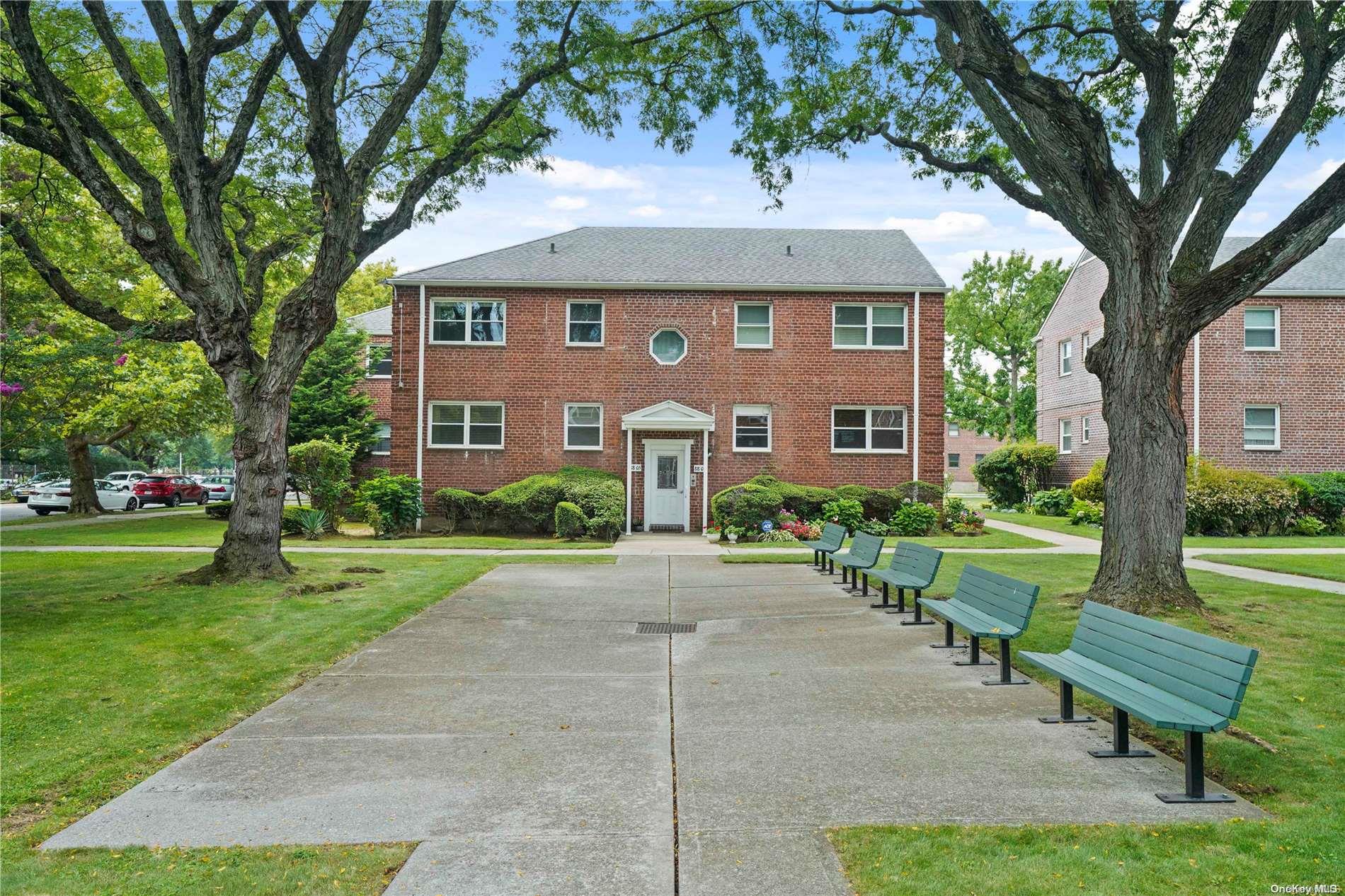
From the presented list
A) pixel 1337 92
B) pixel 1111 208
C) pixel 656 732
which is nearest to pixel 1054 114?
pixel 1111 208

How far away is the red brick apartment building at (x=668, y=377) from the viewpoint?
23.3 m

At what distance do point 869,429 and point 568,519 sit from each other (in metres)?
8.97

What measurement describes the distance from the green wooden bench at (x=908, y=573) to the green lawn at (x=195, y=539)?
929cm

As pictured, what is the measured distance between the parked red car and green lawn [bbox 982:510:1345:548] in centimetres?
3714

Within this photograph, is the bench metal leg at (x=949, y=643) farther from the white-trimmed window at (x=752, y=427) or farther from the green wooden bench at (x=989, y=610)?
the white-trimmed window at (x=752, y=427)

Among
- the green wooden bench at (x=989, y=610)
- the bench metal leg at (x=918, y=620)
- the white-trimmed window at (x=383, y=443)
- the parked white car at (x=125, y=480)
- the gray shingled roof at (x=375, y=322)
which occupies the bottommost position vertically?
the bench metal leg at (x=918, y=620)

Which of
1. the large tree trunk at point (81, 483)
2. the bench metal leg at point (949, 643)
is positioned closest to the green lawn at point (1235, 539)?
the bench metal leg at point (949, 643)

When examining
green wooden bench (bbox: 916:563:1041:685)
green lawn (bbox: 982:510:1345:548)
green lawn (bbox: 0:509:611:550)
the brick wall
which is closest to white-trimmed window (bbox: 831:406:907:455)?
the brick wall

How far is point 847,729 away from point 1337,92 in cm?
1191

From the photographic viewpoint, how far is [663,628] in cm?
980

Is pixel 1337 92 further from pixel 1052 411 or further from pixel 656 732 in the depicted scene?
pixel 1052 411

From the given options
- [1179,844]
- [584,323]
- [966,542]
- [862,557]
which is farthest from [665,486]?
[1179,844]

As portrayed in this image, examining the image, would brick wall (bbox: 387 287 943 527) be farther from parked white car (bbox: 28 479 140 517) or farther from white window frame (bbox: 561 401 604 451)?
parked white car (bbox: 28 479 140 517)

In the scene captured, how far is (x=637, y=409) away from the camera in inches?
920
